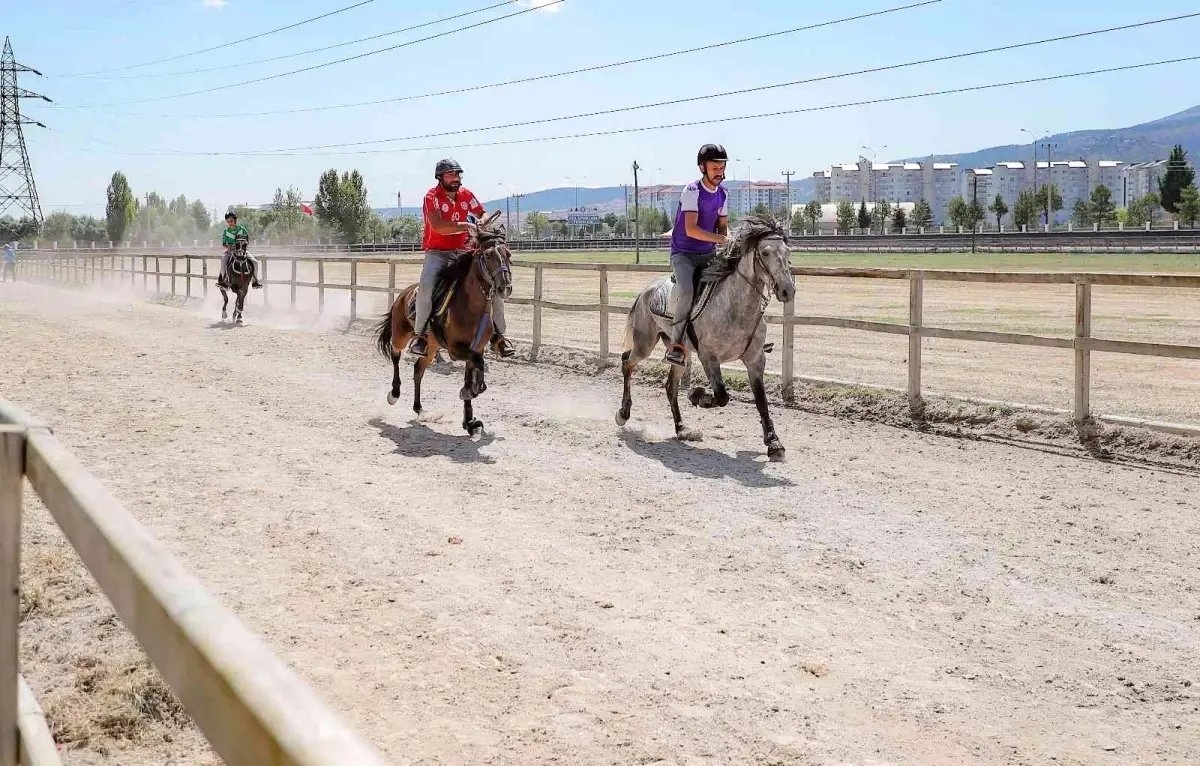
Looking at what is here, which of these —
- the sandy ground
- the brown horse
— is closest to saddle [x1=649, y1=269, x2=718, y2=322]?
the sandy ground

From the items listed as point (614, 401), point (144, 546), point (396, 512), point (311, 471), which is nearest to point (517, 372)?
point (614, 401)

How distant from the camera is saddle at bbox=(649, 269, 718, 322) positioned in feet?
35.0

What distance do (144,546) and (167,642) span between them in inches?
11.3

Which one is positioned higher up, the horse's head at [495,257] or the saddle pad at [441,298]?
the horse's head at [495,257]

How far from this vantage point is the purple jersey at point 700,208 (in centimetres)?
1053

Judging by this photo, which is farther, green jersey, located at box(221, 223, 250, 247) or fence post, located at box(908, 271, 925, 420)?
green jersey, located at box(221, 223, 250, 247)

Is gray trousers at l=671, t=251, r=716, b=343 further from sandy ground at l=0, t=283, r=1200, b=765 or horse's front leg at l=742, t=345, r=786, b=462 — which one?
sandy ground at l=0, t=283, r=1200, b=765

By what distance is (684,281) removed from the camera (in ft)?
→ 35.5

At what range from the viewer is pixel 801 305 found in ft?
102

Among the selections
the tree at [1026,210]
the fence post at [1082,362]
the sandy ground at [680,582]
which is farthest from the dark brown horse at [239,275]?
the tree at [1026,210]

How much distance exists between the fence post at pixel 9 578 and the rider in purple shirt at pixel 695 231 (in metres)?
8.19

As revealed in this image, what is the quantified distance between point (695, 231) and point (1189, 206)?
383 ft

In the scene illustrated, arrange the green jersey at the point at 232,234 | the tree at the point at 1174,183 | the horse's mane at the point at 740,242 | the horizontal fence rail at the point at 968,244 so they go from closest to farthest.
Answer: the horse's mane at the point at 740,242, the green jersey at the point at 232,234, the horizontal fence rail at the point at 968,244, the tree at the point at 1174,183

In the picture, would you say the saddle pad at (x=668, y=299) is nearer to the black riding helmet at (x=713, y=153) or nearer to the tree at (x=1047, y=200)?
the black riding helmet at (x=713, y=153)
